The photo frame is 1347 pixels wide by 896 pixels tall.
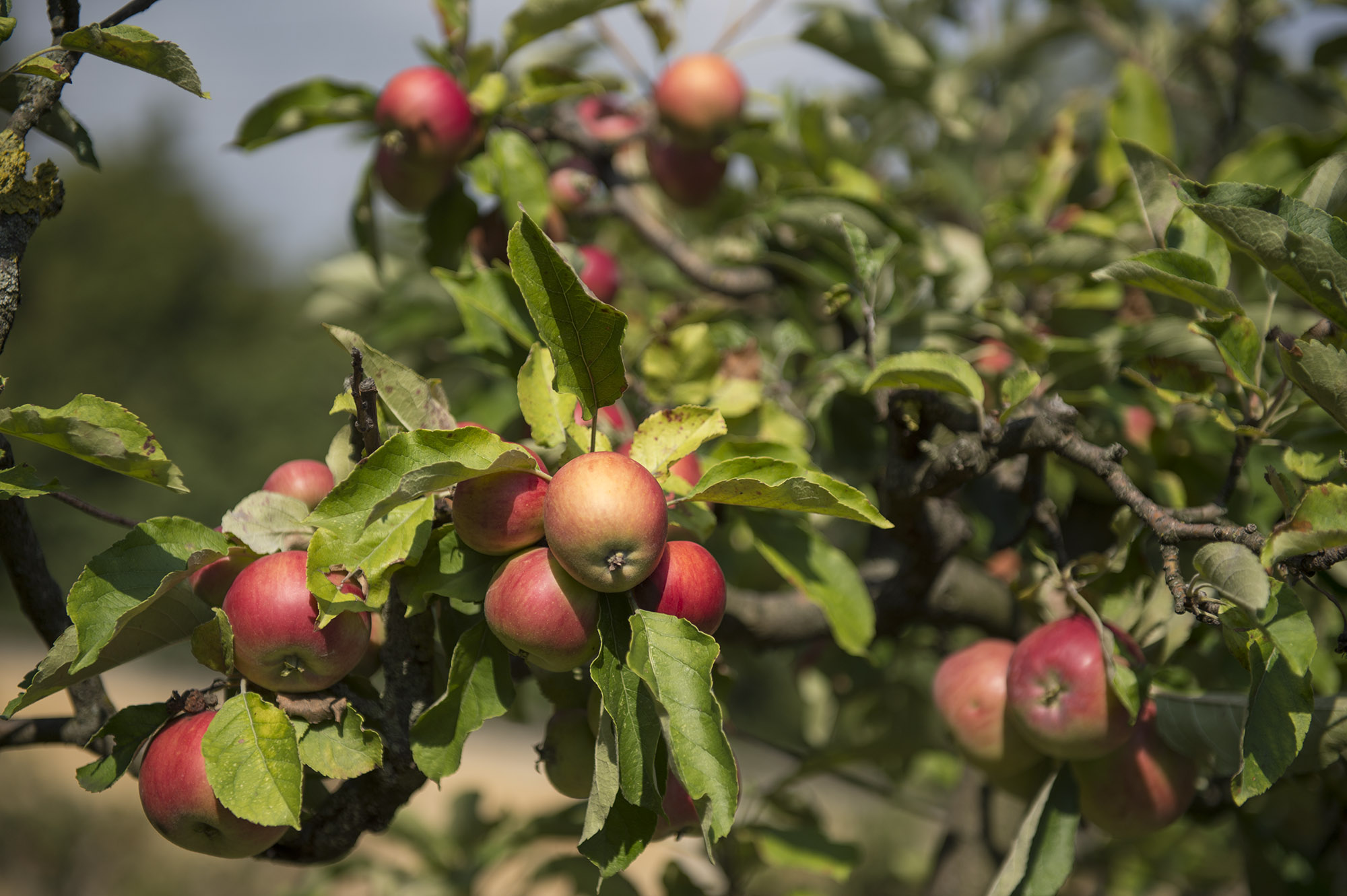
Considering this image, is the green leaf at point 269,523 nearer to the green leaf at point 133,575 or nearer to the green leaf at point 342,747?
the green leaf at point 133,575

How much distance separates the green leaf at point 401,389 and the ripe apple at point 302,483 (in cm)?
13

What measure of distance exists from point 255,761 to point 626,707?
0.34m

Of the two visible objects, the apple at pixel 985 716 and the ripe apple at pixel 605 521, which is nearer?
the ripe apple at pixel 605 521

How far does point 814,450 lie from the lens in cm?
152

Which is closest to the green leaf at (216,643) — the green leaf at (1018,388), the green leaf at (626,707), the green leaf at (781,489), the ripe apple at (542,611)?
the ripe apple at (542,611)

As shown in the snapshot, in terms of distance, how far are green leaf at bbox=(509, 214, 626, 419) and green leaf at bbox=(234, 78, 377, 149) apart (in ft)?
2.78

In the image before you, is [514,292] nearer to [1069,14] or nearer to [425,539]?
[425,539]

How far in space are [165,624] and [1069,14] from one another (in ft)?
8.82

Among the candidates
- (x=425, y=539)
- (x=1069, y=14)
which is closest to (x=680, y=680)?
(x=425, y=539)

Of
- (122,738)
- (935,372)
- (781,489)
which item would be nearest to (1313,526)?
(935,372)

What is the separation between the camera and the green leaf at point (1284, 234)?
0.82 m

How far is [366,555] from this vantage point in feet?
2.43

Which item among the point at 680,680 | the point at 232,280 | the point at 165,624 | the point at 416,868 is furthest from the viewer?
the point at 232,280

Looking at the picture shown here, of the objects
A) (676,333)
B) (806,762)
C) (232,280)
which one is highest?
(676,333)
